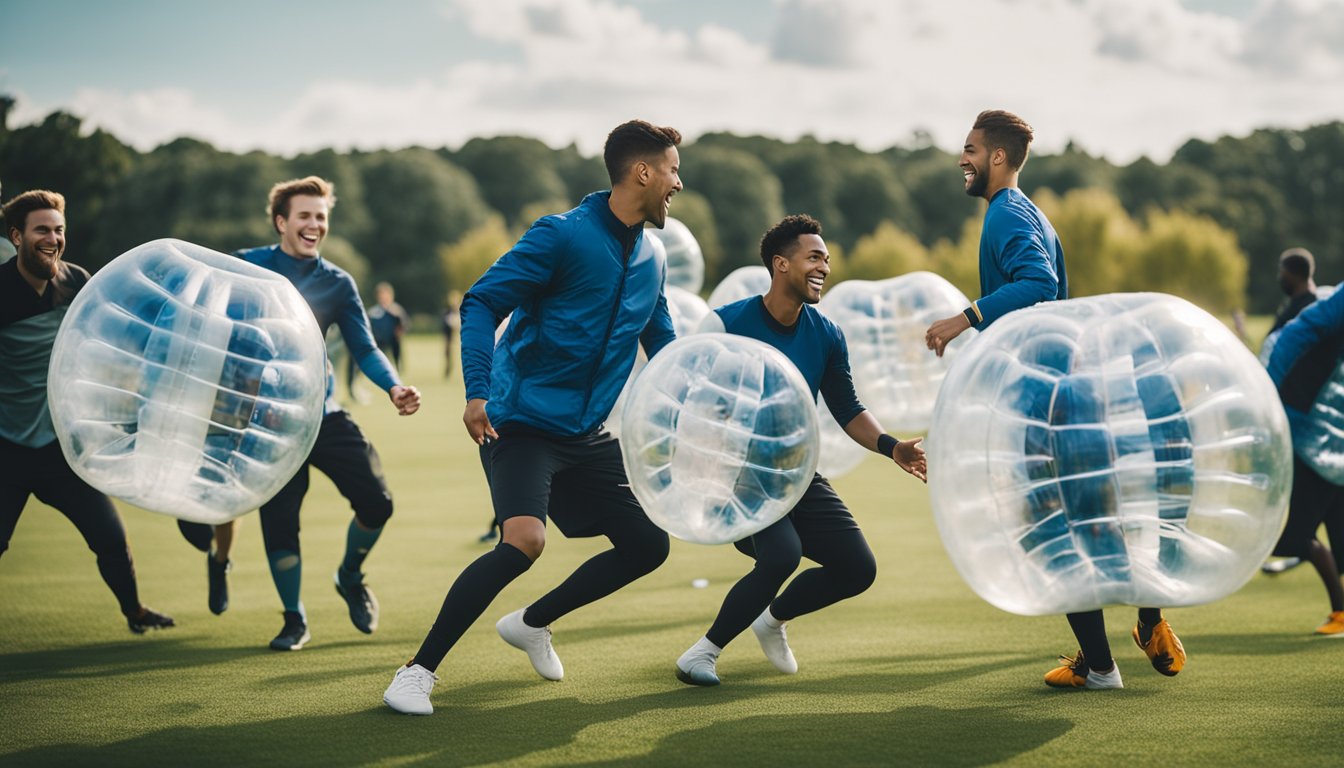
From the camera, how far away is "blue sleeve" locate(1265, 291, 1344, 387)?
19.7ft

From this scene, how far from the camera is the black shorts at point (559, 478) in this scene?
505 centimetres

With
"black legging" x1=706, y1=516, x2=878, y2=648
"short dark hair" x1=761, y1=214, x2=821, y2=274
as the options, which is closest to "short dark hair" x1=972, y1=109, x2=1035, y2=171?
"short dark hair" x1=761, y1=214, x2=821, y2=274

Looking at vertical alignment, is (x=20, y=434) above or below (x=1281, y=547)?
above

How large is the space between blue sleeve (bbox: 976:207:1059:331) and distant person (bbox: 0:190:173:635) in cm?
416

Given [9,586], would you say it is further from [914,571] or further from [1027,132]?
[1027,132]

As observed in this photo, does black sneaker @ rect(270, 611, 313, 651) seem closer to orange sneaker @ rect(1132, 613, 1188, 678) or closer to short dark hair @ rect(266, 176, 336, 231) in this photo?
short dark hair @ rect(266, 176, 336, 231)

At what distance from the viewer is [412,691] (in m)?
5.00

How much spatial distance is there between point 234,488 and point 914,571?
16.9 ft

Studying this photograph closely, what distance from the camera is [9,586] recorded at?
317 inches

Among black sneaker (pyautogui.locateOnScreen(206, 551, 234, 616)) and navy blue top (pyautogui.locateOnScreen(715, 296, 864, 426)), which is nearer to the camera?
navy blue top (pyautogui.locateOnScreen(715, 296, 864, 426))

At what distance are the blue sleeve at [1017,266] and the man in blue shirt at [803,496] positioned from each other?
658 mm

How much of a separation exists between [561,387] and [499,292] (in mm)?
478

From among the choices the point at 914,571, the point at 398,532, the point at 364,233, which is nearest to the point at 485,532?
the point at 398,532

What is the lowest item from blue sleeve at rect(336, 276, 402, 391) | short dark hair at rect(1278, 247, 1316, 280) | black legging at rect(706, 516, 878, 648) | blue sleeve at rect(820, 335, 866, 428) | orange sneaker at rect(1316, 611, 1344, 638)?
orange sneaker at rect(1316, 611, 1344, 638)
